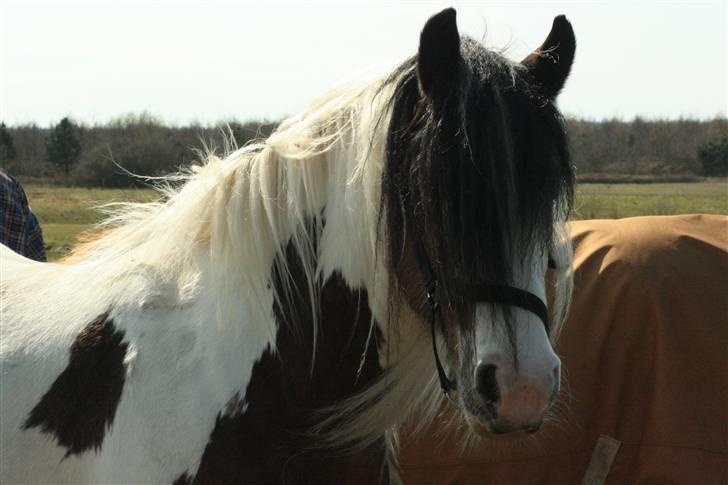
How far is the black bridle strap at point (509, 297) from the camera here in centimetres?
160

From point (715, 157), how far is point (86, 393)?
110 feet

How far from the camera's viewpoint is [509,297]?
1605 millimetres

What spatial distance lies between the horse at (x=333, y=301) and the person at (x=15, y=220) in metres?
1.94

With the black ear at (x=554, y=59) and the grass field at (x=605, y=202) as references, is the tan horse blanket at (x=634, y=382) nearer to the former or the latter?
the black ear at (x=554, y=59)

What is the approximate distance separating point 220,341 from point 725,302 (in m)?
2.00

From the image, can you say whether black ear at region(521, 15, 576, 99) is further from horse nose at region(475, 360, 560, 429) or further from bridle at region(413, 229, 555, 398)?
horse nose at region(475, 360, 560, 429)

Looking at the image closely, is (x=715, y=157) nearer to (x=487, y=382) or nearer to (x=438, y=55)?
(x=438, y=55)

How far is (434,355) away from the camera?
186 centimetres

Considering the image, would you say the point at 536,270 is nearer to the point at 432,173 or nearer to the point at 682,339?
the point at 432,173

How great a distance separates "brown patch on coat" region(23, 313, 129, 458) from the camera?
191cm

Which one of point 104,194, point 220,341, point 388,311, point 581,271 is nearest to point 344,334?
point 388,311

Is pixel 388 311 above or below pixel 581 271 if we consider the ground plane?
above

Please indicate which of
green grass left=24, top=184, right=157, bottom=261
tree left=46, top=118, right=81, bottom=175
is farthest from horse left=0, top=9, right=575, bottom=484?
tree left=46, top=118, right=81, bottom=175

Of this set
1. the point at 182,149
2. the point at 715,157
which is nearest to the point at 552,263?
the point at 182,149
